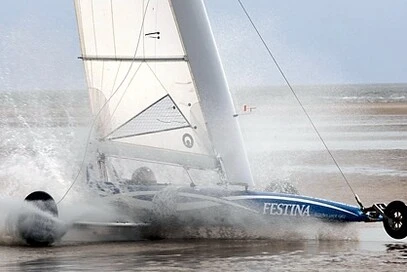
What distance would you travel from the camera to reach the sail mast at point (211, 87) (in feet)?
62.0

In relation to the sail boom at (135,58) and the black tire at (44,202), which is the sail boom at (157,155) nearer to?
the sail boom at (135,58)

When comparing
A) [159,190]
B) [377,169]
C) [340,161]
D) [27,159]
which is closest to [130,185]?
[159,190]

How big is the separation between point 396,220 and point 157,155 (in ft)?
12.9

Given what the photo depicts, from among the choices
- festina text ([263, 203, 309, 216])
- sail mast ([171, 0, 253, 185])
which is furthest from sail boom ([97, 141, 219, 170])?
festina text ([263, 203, 309, 216])

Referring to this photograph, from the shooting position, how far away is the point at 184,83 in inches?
757

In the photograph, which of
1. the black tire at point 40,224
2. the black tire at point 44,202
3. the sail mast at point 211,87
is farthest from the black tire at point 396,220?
the black tire at point 44,202

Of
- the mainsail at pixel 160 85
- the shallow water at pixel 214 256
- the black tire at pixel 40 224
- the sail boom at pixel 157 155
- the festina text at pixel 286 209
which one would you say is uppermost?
Result: the mainsail at pixel 160 85

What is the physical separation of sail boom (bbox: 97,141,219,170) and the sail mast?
0.91ft

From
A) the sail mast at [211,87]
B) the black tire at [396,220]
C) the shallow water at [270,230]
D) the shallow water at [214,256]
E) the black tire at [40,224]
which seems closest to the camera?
the shallow water at [214,256]

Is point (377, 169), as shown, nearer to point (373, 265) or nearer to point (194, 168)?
point (194, 168)

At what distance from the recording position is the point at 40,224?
1764 centimetres

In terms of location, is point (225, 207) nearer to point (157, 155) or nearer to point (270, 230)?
point (270, 230)

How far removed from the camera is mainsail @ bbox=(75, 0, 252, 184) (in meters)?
19.0

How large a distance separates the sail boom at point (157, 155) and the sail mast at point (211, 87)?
278mm
